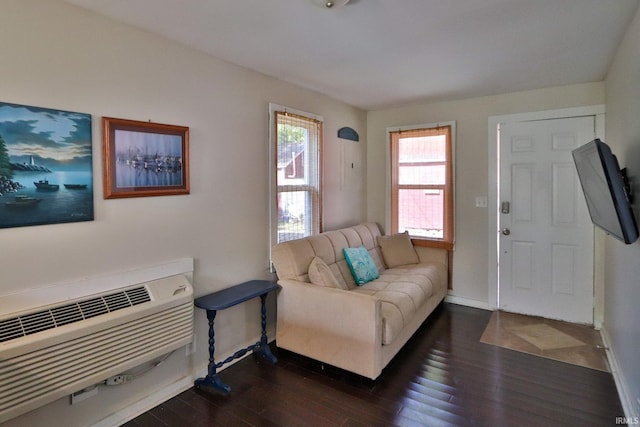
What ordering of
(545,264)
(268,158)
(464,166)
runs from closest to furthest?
(268,158), (545,264), (464,166)

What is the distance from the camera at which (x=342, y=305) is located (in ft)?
8.40

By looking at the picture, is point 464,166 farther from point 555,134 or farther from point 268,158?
point 268,158

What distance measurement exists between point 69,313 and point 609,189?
2773 mm

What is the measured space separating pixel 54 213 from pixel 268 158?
5.46ft

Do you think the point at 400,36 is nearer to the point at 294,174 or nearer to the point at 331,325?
the point at 294,174

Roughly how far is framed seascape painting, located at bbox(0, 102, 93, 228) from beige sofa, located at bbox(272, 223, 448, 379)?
151cm

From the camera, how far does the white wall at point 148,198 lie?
1.78m

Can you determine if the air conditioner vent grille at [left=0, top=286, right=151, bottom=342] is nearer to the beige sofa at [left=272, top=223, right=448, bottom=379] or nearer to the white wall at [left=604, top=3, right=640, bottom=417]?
the beige sofa at [left=272, top=223, right=448, bottom=379]

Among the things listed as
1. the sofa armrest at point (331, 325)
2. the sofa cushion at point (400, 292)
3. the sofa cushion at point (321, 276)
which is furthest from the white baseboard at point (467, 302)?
the sofa armrest at point (331, 325)

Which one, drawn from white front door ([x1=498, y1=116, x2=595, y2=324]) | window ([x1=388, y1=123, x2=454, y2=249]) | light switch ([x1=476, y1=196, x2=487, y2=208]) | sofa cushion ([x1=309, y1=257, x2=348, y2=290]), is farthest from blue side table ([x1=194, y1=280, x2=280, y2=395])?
white front door ([x1=498, y1=116, x2=595, y2=324])

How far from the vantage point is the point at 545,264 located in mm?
3674

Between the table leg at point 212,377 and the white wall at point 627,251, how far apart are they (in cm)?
247

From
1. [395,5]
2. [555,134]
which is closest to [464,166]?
[555,134]

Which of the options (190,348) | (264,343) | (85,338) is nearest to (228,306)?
(190,348)
